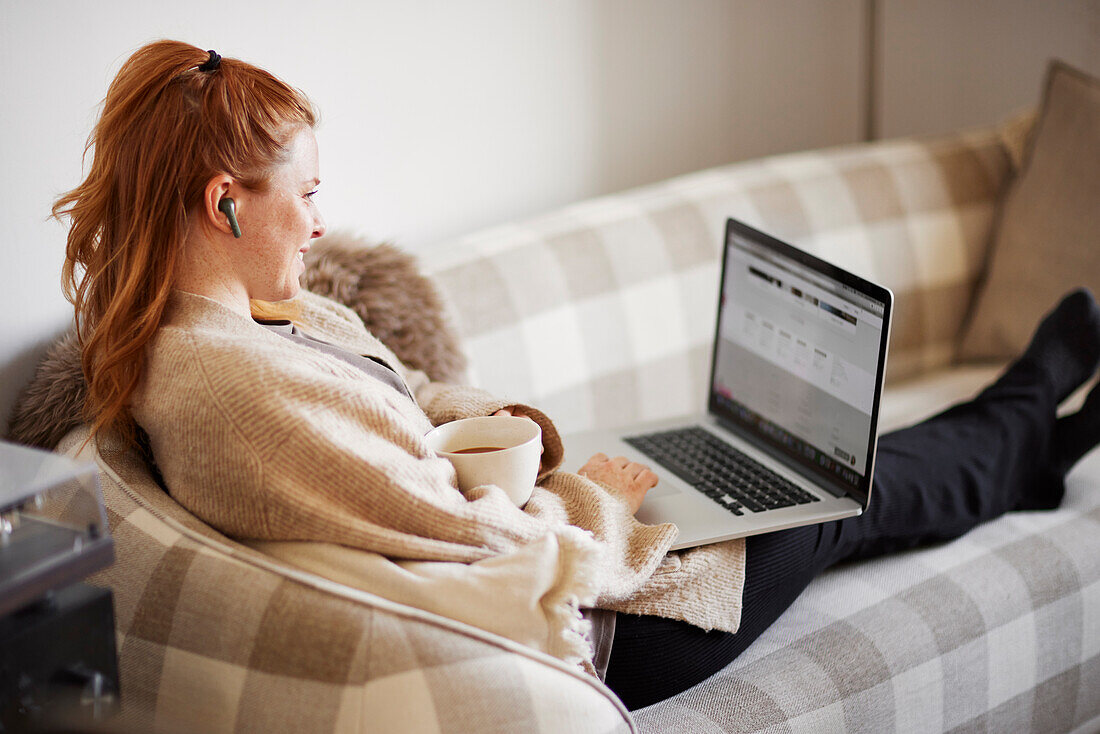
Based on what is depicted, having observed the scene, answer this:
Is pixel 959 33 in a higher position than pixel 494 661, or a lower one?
higher

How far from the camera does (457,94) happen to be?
1.87 meters

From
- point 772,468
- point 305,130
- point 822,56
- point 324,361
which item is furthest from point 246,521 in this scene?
point 822,56

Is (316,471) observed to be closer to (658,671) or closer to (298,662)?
(298,662)

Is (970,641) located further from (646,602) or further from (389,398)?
(389,398)

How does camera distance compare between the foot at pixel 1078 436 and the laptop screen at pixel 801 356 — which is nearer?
the laptop screen at pixel 801 356

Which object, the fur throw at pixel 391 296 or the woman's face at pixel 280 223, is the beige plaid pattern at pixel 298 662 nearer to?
the woman's face at pixel 280 223

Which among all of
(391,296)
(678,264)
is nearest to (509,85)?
(678,264)

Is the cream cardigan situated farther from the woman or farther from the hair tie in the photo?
the hair tie

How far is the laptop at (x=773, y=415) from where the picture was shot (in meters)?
1.28

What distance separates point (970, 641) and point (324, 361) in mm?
922

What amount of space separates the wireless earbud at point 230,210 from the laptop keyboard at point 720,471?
700mm

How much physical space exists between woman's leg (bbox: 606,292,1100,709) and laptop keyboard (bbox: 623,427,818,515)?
0.17 feet

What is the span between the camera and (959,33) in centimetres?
256

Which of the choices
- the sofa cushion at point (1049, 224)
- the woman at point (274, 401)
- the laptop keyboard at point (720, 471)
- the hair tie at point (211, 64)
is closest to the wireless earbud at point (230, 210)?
the woman at point (274, 401)
